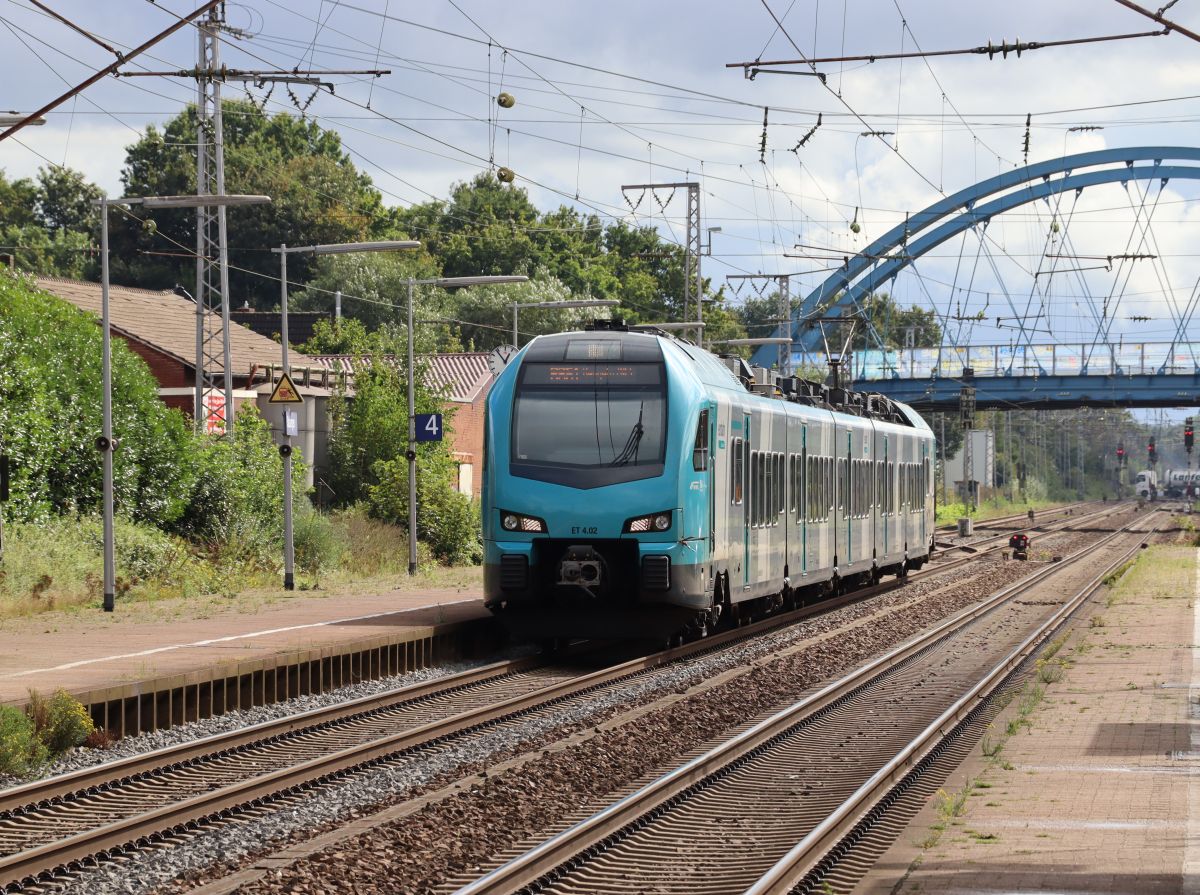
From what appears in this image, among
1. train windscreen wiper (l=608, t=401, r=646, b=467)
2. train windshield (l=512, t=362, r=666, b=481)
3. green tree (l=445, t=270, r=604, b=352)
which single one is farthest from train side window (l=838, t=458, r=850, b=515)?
green tree (l=445, t=270, r=604, b=352)

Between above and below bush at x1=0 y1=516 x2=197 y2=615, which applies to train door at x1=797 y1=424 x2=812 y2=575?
above

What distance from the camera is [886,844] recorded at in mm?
9742

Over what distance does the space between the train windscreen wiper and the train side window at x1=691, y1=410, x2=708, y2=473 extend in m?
0.62

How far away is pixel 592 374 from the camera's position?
18.9 metres

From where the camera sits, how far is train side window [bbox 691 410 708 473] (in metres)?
18.8

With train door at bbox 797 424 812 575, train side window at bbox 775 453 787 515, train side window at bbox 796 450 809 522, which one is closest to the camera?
train side window at bbox 775 453 787 515

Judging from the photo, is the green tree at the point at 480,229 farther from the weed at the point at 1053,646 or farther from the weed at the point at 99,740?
the weed at the point at 99,740

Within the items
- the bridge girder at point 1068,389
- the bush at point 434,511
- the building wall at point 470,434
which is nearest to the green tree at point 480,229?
the bridge girder at point 1068,389

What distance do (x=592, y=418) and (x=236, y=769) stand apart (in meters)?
7.36

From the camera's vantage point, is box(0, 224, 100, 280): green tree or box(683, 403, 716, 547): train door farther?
box(0, 224, 100, 280): green tree

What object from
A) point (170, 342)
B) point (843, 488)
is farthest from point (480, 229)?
point (843, 488)

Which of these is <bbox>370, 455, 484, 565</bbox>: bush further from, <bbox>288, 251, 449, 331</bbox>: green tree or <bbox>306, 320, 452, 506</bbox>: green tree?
<bbox>288, 251, 449, 331</bbox>: green tree

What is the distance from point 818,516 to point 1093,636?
15.4 feet

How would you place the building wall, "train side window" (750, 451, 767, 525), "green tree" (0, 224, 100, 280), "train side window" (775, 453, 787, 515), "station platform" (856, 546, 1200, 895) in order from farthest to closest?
"green tree" (0, 224, 100, 280) < the building wall < "train side window" (775, 453, 787, 515) < "train side window" (750, 451, 767, 525) < "station platform" (856, 546, 1200, 895)
